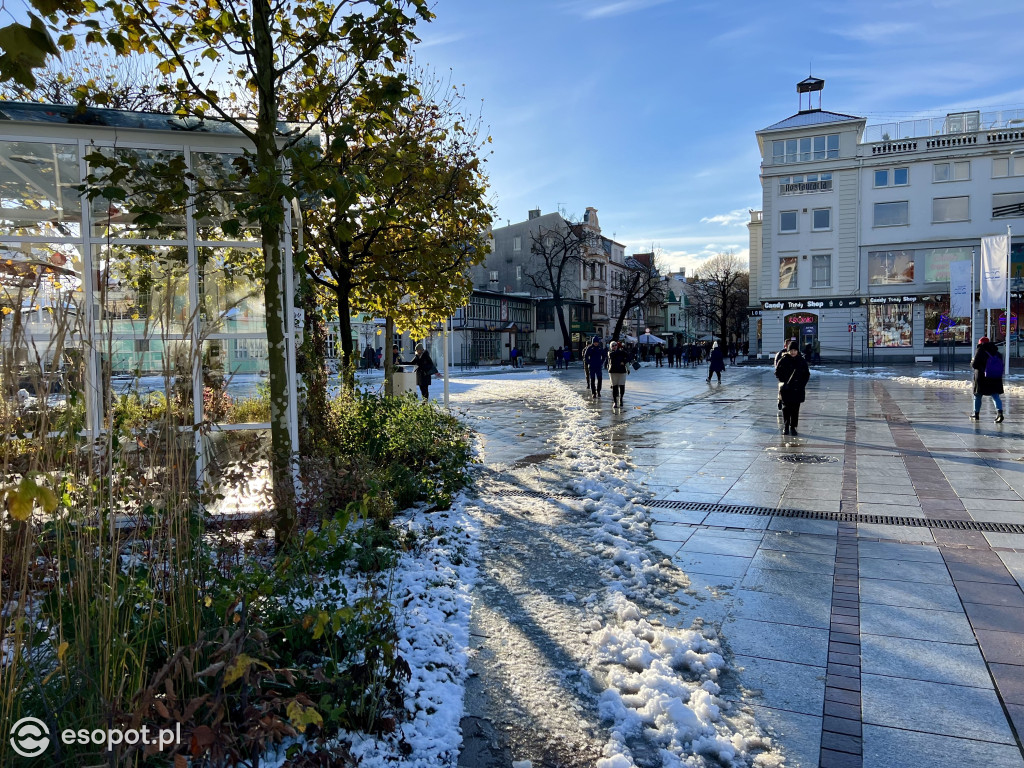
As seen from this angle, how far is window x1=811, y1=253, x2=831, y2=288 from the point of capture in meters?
46.5

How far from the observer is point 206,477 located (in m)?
4.25

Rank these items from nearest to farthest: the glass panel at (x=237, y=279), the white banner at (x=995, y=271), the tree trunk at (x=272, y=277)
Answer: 1. the tree trunk at (x=272, y=277)
2. the glass panel at (x=237, y=279)
3. the white banner at (x=995, y=271)

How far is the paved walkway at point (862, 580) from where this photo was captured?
3.23m

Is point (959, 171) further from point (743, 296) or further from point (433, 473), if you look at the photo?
point (433, 473)

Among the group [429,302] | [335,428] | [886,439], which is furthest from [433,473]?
[886,439]

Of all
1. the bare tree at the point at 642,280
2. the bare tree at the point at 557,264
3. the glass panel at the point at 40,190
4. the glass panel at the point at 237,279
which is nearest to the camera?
the glass panel at the point at 40,190

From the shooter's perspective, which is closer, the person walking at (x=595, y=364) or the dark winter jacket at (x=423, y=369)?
the dark winter jacket at (x=423, y=369)

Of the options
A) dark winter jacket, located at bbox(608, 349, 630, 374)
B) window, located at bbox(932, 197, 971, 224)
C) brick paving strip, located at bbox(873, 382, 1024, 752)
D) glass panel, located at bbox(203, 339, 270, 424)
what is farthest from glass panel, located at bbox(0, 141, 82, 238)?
window, located at bbox(932, 197, 971, 224)

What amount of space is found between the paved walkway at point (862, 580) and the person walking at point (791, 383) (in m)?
1.01

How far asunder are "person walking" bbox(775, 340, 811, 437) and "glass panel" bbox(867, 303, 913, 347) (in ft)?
122

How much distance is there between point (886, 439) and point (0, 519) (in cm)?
1291

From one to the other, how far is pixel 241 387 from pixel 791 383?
9902mm

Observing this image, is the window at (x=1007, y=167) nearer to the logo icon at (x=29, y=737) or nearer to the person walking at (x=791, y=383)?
the person walking at (x=791, y=383)

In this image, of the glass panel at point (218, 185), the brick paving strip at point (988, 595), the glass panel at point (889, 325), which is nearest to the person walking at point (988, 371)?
the brick paving strip at point (988, 595)
